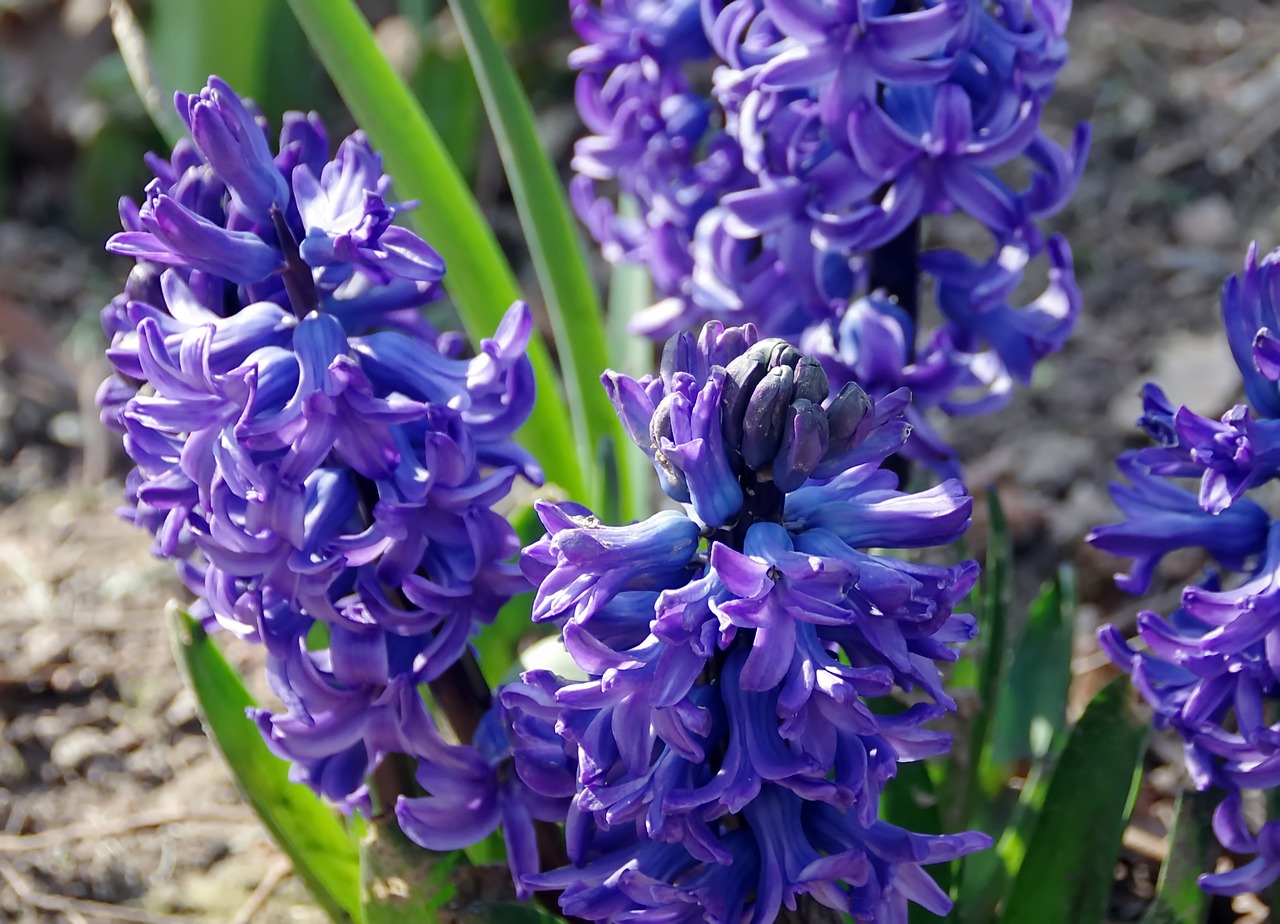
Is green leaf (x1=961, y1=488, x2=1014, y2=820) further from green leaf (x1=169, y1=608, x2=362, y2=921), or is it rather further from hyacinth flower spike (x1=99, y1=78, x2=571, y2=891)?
green leaf (x1=169, y1=608, x2=362, y2=921)

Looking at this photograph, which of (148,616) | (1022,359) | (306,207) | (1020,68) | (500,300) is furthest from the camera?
(148,616)

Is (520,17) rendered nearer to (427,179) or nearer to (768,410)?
(427,179)

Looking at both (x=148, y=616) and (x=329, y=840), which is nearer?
(x=329, y=840)

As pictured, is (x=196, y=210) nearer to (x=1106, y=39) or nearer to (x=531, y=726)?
(x=531, y=726)

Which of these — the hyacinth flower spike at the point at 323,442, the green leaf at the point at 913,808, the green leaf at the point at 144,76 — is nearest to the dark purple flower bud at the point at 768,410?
the hyacinth flower spike at the point at 323,442

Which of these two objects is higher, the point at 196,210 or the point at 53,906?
the point at 196,210

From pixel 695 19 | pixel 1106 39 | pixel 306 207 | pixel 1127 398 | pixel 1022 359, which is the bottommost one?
pixel 1127 398

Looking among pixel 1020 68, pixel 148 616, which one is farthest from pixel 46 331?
pixel 1020 68
